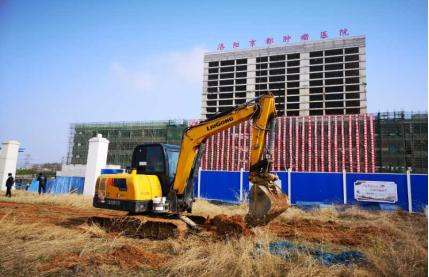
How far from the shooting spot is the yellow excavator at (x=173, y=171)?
6988 mm

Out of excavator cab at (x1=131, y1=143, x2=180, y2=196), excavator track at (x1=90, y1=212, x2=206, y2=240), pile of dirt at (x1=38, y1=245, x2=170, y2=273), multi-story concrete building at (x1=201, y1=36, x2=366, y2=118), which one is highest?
multi-story concrete building at (x1=201, y1=36, x2=366, y2=118)

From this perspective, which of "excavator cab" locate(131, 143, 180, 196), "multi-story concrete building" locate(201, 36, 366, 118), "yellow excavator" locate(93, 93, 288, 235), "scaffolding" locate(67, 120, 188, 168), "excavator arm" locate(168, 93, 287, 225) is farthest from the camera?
"scaffolding" locate(67, 120, 188, 168)

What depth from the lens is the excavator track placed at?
7410 mm

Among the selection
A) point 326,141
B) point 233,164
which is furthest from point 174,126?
point 326,141

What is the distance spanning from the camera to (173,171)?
28.6ft

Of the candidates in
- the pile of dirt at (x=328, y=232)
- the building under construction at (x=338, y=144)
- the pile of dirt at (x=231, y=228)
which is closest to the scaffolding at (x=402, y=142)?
the building under construction at (x=338, y=144)

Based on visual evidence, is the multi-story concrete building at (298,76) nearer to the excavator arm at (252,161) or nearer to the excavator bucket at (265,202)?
the excavator arm at (252,161)

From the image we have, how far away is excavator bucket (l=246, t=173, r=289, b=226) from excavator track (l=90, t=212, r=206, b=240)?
2009mm

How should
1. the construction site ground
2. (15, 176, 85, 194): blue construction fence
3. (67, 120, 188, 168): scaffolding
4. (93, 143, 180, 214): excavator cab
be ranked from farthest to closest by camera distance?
(67, 120, 188, 168): scaffolding → (15, 176, 85, 194): blue construction fence → (93, 143, 180, 214): excavator cab → the construction site ground

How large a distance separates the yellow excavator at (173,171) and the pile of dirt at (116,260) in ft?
5.33

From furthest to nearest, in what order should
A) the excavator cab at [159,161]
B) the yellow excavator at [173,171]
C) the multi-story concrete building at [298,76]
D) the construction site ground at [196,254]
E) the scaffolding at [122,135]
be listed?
the scaffolding at [122,135] → the multi-story concrete building at [298,76] → the excavator cab at [159,161] → the yellow excavator at [173,171] → the construction site ground at [196,254]

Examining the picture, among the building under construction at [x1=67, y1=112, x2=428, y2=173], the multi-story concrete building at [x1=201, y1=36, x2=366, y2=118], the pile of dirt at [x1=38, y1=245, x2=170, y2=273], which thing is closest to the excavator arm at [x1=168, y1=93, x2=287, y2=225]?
the pile of dirt at [x1=38, y1=245, x2=170, y2=273]

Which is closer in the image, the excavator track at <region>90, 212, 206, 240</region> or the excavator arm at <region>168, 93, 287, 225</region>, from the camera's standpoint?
the excavator arm at <region>168, 93, 287, 225</region>

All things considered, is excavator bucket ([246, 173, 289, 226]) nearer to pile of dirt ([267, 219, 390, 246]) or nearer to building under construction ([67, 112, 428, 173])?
pile of dirt ([267, 219, 390, 246])
